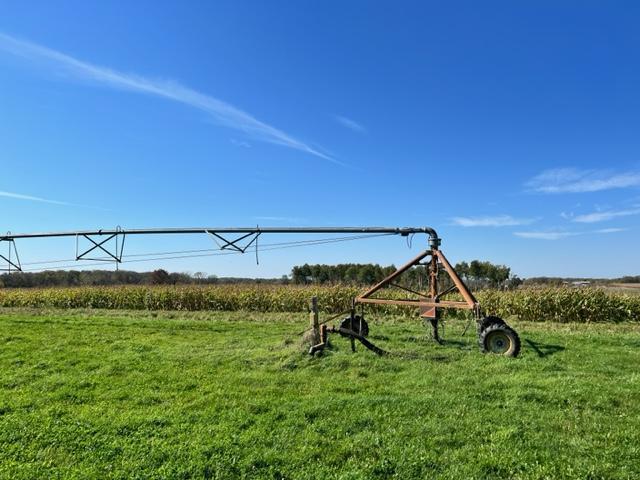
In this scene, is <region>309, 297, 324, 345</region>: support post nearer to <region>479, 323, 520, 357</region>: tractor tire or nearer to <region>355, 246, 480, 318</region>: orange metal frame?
<region>355, 246, 480, 318</region>: orange metal frame

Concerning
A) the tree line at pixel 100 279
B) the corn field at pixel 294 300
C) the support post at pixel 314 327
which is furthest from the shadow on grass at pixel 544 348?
the tree line at pixel 100 279

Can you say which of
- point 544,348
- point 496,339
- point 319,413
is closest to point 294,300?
point 544,348

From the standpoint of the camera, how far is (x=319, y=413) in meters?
6.24

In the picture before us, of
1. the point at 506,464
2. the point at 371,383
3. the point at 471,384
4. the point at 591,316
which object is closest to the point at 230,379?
the point at 371,383

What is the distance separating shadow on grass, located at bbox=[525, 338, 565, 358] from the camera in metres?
10.3

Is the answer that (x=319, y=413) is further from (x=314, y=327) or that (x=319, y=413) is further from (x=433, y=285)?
(x=433, y=285)

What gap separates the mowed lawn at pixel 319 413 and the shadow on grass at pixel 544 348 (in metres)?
0.11

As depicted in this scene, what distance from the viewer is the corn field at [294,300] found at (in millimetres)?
20281

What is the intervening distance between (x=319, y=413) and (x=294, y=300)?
748 inches

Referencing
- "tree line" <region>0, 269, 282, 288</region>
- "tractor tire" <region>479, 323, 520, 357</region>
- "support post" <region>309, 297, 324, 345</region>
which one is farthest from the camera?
"tree line" <region>0, 269, 282, 288</region>

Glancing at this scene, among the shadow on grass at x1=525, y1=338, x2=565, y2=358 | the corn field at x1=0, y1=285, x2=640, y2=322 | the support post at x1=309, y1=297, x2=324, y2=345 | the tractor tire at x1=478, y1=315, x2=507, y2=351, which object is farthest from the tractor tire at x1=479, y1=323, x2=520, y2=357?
the corn field at x1=0, y1=285, x2=640, y2=322

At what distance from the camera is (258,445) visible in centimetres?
529

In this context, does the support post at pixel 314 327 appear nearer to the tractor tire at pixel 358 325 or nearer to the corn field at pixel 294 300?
the tractor tire at pixel 358 325

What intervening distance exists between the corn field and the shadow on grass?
9266 mm
